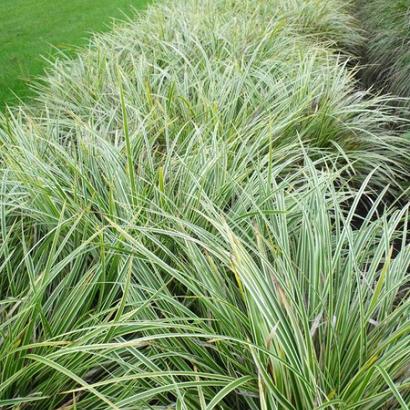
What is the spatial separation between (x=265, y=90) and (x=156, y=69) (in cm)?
71

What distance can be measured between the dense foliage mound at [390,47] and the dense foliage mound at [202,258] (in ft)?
3.78

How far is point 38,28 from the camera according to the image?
760cm

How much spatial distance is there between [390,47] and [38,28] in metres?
5.23

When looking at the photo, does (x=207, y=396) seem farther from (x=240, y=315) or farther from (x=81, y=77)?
(x=81, y=77)

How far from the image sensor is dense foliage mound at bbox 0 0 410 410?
3.98ft

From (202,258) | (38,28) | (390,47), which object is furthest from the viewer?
(38,28)

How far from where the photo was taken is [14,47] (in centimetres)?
657

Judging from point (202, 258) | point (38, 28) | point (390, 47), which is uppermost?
point (202, 258)

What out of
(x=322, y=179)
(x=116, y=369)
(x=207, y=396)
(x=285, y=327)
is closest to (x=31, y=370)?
(x=116, y=369)

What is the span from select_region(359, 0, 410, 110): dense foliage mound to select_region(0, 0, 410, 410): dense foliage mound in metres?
1.15

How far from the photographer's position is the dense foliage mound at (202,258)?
3.98 feet

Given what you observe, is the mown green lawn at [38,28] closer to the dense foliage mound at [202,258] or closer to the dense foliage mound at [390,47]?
the dense foliage mound at [202,258]

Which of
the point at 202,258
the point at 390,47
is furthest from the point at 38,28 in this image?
the point at 202,258

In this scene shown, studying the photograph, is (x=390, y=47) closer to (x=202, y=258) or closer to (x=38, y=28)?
(x=202, y=258)
